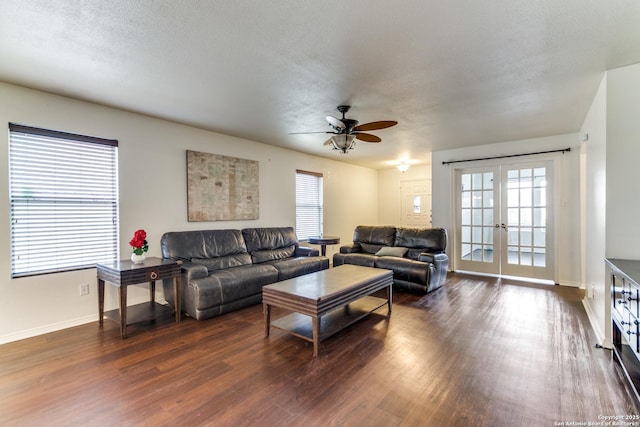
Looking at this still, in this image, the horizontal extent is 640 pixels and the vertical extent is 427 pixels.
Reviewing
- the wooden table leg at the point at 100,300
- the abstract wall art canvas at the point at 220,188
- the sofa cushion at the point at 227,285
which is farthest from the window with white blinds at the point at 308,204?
the wooden table leg at the point at 100,300

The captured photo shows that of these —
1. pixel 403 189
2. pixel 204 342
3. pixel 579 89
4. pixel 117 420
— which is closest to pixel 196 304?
pixel 204 342

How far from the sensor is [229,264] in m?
4.22

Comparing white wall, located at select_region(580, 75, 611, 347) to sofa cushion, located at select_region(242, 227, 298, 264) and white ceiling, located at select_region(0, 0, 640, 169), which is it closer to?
white ceiling, located at select_region(0, 0, 640, 169)

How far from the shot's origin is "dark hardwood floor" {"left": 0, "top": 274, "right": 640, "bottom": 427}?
1.80 meters

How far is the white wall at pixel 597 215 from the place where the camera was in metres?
2.64

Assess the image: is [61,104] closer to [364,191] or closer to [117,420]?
[117,420]

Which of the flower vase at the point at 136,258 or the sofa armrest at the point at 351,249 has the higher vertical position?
the flower vase at the point at 136,258

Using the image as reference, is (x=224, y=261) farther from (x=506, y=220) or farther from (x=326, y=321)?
(x=506, y=220)

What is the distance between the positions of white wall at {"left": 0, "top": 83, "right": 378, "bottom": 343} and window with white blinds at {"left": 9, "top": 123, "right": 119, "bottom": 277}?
81mm

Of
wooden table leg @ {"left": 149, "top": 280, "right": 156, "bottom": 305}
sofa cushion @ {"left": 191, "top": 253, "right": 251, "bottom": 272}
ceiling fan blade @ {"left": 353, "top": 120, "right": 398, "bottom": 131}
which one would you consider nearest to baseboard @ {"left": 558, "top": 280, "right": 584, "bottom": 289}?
ceiling fan blade @ {"left": 353, "top": 120, "right": 398, "bottom": 131}

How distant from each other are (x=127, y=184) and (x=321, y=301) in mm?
2819

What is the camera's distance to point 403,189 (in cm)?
803

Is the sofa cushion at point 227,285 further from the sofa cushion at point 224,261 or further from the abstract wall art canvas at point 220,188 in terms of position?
the abstract wall art canvas at point 220,188

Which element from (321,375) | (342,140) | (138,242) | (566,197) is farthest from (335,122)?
(566,197)
